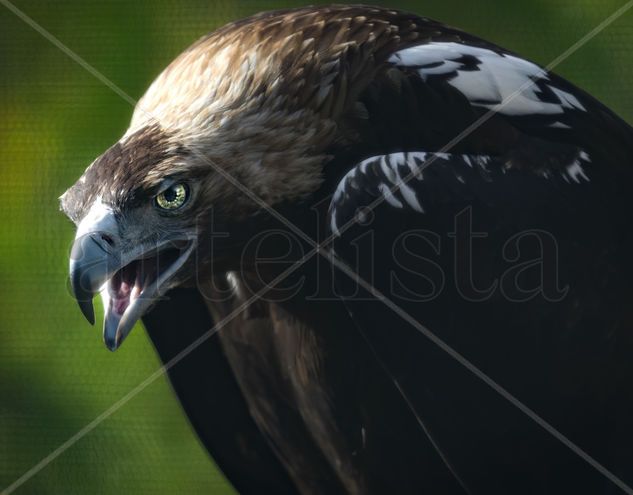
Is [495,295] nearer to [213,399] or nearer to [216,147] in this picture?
[216,147]

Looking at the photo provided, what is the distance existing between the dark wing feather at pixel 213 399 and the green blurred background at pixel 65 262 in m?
0.49

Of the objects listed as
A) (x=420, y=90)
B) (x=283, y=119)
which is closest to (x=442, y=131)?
(x=420, y=90)

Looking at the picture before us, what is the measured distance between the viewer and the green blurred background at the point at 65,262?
213cm

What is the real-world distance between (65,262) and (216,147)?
909 mm

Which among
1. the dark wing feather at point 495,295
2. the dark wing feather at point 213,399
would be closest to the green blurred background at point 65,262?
the dark wing feather at point 213,399

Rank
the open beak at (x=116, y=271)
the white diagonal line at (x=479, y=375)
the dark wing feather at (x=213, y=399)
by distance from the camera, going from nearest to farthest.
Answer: the open beak at (x=116, y=271) → the white diagonal line at (x=479, y=375) → the dark wing feather at (x=213, y=399)

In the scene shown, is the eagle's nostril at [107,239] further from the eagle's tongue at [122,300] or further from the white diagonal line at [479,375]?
the white diagonal line at [479,375]

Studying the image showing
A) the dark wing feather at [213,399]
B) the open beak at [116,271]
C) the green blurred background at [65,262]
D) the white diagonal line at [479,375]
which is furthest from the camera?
the green blurred background at [65,262]

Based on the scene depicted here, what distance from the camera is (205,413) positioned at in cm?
169

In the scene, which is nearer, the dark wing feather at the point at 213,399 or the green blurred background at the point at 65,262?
the dark wing feather at the point at 213,399

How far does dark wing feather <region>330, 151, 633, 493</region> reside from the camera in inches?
53.6

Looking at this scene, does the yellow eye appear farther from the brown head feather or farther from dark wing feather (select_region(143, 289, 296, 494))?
dark wing feather (select_region(143, 289, 296, 494))

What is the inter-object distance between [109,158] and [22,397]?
1.12 metres

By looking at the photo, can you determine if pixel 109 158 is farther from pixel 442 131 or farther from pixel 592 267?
pixel 592 267
